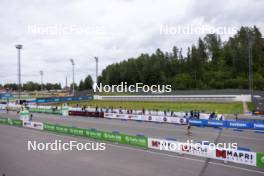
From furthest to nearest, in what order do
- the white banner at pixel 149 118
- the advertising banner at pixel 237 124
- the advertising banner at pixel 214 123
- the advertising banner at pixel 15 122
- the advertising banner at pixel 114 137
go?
the white banner at pixel 149 118
the advertising banner at pixel 15 122
the advertising banner at pixel 214 123
the advertising banner at pixel 237 124
the advertising banner at pixel 114 137

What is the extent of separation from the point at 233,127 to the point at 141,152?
12.3 meters

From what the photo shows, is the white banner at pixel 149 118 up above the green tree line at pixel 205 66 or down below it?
below

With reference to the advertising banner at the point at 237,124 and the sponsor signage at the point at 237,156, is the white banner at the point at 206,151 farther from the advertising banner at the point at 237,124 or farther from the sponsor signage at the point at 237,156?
the advertising banner at the point at 237,124

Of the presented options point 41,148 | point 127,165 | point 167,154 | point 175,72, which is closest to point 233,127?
point 167,154

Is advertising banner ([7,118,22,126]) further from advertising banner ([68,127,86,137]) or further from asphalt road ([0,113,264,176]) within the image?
asphalt road ([0,113,264,176])

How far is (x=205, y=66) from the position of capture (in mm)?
81875

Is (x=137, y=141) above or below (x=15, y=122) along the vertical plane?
above

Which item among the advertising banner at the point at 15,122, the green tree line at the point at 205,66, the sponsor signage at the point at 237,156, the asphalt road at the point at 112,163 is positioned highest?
the green tree line at the point at 205,66

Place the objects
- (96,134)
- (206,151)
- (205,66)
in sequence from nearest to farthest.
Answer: (206,151) → (96,134) → (205,66)

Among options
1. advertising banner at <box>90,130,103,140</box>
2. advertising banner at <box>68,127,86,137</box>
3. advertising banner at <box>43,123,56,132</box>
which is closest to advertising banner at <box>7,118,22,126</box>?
advertising banner at <box>43,123,56,132</box>

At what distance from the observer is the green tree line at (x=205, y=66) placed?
2746 inches

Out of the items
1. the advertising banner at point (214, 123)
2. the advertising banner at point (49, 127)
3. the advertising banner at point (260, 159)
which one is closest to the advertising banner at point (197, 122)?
the advertising banner at point (214, 123)

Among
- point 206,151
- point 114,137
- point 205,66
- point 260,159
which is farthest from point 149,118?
point 205,66

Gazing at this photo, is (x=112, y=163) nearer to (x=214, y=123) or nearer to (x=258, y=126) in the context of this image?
(x=214, y=123)
